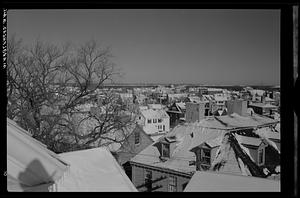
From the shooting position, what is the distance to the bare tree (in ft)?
10.2

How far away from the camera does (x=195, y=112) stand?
2666 millimetres

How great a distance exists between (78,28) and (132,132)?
5.06ft

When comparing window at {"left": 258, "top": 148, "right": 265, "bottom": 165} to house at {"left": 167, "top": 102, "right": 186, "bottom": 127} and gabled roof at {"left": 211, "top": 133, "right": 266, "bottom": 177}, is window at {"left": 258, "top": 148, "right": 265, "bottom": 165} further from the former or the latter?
house at {"left": 167, "top": 102, "right": 186, "bottom": 127}

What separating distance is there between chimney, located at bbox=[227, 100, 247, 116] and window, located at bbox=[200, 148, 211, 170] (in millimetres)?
500

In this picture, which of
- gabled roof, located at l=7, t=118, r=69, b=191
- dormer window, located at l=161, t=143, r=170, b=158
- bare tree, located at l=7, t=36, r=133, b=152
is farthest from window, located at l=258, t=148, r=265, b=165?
gabled roof, located at l=7, t=118, r=69, b=191

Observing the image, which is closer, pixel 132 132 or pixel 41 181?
pixel 41 181

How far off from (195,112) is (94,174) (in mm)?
1435

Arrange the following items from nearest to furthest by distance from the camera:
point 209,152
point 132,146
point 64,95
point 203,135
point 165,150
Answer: point 209,152
point 203,135
point 165,150
point 132,146
point 64,95

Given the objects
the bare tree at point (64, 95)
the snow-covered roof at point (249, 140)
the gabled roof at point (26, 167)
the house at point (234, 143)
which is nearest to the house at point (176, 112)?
the house at point (234, 143)

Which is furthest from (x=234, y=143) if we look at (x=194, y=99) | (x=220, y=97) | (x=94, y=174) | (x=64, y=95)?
(x=64, y=95)

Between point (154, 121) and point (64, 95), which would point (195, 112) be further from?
point (64, 95)
